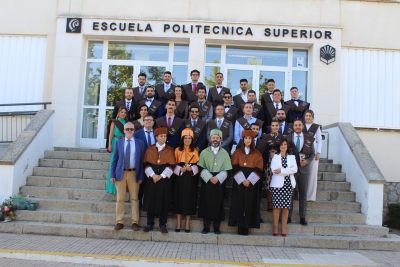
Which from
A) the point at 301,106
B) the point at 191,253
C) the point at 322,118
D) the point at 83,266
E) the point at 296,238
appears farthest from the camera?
the point at 322,118

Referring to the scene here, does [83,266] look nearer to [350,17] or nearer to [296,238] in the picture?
[296,238]

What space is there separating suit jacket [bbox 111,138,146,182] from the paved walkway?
1192 mm

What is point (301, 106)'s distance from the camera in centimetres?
877

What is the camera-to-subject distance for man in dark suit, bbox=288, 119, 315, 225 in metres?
7.11

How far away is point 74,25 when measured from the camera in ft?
36.9

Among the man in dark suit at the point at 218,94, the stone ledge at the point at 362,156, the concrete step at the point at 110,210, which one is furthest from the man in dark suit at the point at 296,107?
the concrete step at the point at 110,210

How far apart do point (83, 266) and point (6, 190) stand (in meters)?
3.36

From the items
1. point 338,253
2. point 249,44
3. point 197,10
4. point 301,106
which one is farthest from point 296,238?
point 197,10

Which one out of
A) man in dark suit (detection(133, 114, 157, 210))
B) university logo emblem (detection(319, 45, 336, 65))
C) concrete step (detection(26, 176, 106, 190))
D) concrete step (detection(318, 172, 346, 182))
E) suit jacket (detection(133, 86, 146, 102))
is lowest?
concrete step (detection(26, 176, 106, 190))

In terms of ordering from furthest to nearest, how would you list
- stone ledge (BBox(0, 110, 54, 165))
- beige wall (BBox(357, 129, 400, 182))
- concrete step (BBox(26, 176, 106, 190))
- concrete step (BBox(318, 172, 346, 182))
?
beige wall (BBox(357, 129, 400, 182)) < concrete step (BBox(318, 172, 346, 182)) < concrete step (BBox(26, 176, 106, 190)) < stone ledge (BBox(0, 110, 54, 165))

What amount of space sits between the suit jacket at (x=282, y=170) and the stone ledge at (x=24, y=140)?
17.7ft

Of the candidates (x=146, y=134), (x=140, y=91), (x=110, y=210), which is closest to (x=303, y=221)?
(x=146, y=134)

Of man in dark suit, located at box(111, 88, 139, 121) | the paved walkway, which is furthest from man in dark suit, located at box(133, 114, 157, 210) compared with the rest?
man in dark suit, located at box(111, 88, 139, 121)

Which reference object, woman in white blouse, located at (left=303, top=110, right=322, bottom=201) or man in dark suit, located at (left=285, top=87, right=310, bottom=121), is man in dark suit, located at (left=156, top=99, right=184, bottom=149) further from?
man in dark suit, located at (left=285, top=87, right=310, bottom=121)
